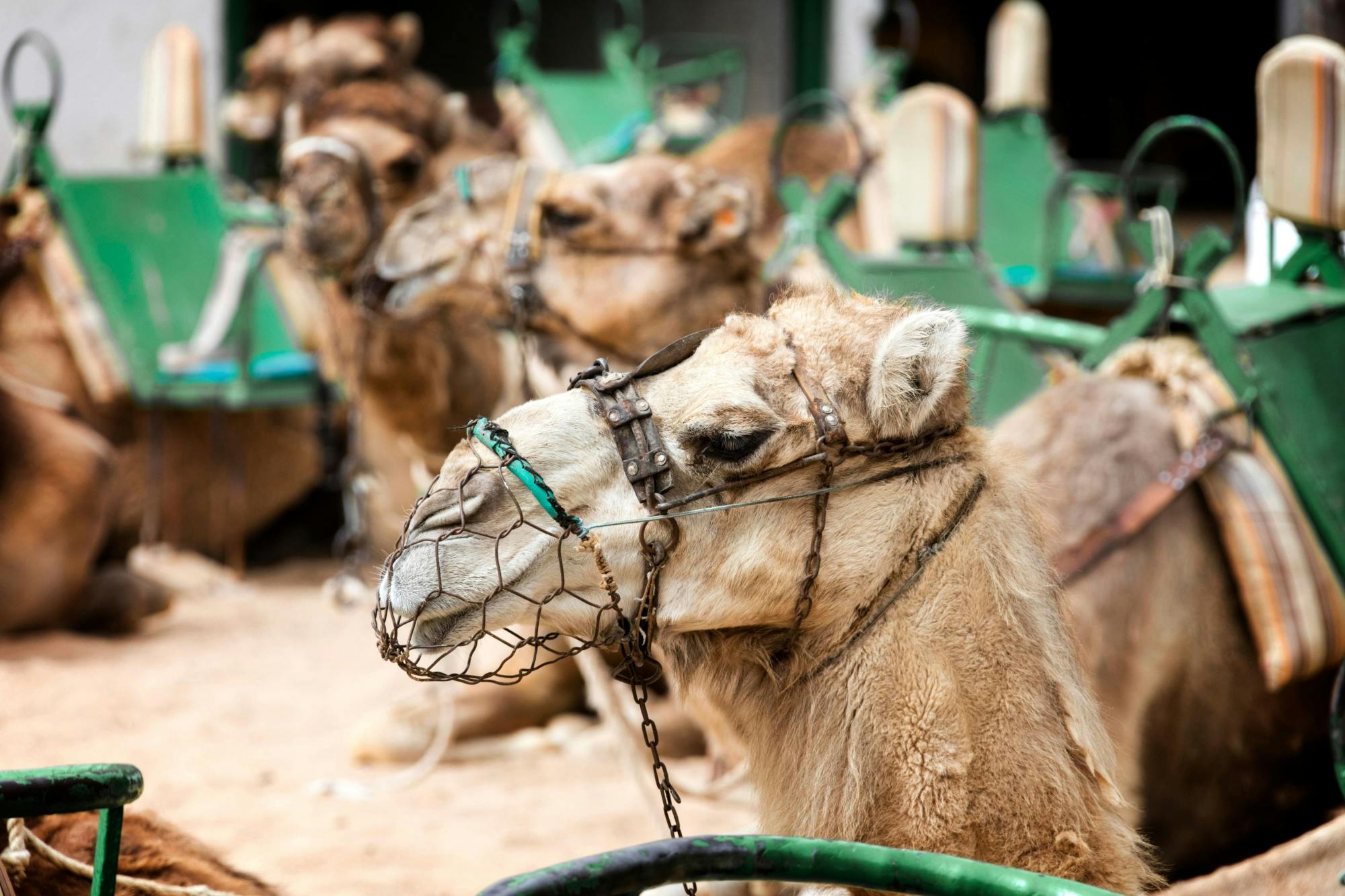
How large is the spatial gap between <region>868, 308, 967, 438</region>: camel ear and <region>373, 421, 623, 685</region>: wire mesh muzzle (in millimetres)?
421

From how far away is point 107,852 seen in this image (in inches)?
62.6

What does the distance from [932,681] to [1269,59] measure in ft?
6.63

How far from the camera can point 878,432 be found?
183 cm

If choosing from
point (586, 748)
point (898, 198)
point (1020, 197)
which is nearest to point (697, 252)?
point (898, 198)

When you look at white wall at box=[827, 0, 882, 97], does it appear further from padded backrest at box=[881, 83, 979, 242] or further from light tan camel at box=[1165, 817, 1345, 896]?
light tan camel at box=[1165, 817, 1345, 896]

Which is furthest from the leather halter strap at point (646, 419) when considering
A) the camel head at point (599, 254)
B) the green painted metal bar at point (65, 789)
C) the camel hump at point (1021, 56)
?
the camel hump at point (1021, 56)

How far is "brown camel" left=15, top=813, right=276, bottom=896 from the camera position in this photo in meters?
1.89

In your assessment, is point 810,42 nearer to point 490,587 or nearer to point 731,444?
point 731,444

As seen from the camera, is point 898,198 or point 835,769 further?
point 898,198

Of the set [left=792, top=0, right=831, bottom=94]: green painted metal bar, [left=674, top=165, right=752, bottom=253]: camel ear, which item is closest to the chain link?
[left=674, top=165, right=752, bottom=253]: camel ear

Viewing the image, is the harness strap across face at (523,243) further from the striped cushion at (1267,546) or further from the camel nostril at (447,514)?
the camel nostril at (447,514)

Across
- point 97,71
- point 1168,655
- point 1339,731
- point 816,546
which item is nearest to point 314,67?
point 97,71

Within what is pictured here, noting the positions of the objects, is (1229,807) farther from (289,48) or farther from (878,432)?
(289,48)

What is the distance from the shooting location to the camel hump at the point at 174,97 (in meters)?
6.98
